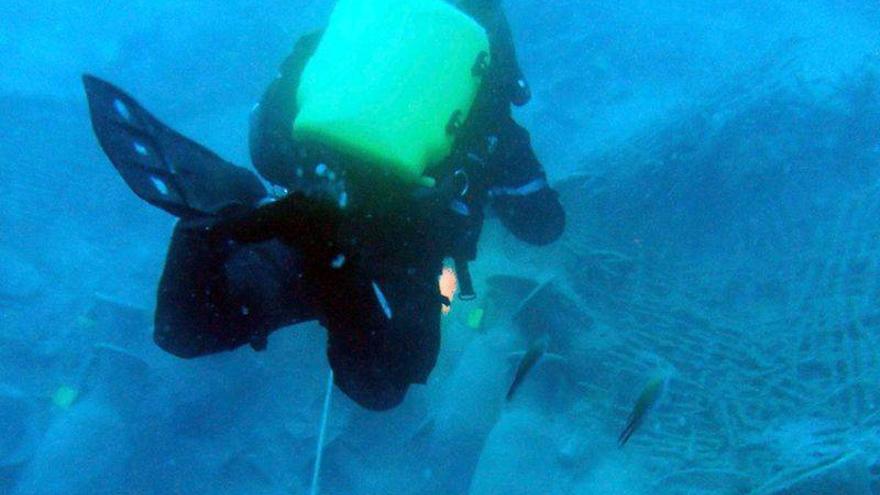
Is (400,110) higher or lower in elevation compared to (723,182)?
higher

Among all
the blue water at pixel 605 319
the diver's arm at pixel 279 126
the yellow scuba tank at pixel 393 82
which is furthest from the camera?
the blue water at pixel 605 319

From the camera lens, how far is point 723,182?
559 cm

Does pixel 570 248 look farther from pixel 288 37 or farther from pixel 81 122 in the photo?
pixel 81 122

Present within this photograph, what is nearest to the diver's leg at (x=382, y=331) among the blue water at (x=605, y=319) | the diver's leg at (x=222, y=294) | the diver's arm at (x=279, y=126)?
the diver's leg at (x=222, y=294)

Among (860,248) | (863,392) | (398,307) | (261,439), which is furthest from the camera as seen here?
(261,439)

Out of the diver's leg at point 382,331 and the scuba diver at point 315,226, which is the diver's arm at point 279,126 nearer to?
the scuba diver at point 315,226

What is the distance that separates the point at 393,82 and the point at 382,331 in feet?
3.64

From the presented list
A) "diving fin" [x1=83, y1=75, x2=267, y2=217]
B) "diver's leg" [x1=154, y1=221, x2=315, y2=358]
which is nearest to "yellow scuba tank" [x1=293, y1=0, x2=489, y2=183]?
"diving fin" [x1=83, y1=75, x2=267, y2=217]

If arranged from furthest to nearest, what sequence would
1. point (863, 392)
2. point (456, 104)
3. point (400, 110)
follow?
point (863, 392) < point (456, 104) < point (400, 110)

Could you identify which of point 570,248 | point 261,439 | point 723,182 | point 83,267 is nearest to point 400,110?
point 570,248

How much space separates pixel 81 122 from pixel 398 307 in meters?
12.3

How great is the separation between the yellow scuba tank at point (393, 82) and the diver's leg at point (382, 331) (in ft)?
1.60

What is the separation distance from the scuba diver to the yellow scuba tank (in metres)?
0.02

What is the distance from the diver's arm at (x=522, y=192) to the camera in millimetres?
3447
